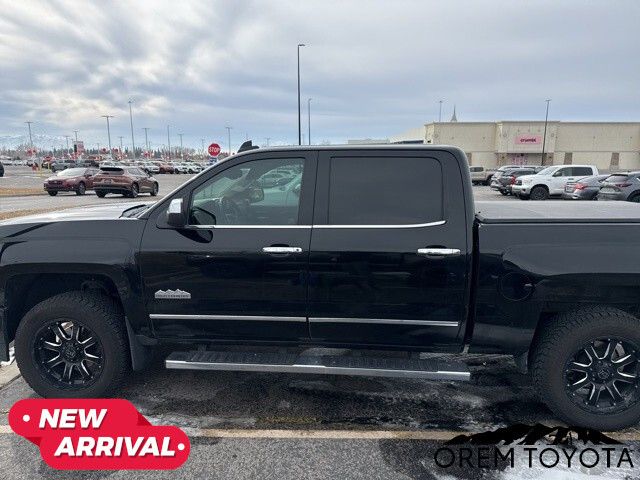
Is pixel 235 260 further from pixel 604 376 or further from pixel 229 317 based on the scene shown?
pixel 604 376

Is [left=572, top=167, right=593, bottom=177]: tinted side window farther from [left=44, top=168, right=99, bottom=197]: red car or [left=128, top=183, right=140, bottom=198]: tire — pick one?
[left=44, top=168, right=99, bottom=197]: red car

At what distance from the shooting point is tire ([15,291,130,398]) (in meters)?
3.25

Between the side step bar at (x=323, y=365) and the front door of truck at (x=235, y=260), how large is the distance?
0.16 m

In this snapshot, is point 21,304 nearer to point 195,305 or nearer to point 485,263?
point 195,305

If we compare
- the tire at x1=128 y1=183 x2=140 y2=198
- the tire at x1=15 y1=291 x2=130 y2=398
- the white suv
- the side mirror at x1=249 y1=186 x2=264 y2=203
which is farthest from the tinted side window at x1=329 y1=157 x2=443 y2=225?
the tire at x1=128 y1=183 x2=140 y2=198

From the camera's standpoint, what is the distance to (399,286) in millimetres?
2986

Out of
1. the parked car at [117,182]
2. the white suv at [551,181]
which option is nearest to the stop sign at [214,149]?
the parked car at [117,182]

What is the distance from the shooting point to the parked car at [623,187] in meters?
14.3

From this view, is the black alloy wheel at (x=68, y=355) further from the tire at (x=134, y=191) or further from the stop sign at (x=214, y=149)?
the tire at (x=134, y=191)

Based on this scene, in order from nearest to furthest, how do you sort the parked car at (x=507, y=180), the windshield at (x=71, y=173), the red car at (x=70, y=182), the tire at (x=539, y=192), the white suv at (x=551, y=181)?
1. the white suv at (x=551, y=181)
2. the tire at (x=539, y=192)
3. the red car at (x=70, y=182)
4. the windshield at (x=71, y=173)
5. the parked car at (x=507, y=180)

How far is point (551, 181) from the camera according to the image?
779 inches

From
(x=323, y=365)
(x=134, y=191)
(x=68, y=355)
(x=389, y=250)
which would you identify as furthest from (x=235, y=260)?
(x=134, y=191)

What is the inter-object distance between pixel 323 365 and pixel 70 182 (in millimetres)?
22266

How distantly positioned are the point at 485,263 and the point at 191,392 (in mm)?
2574
